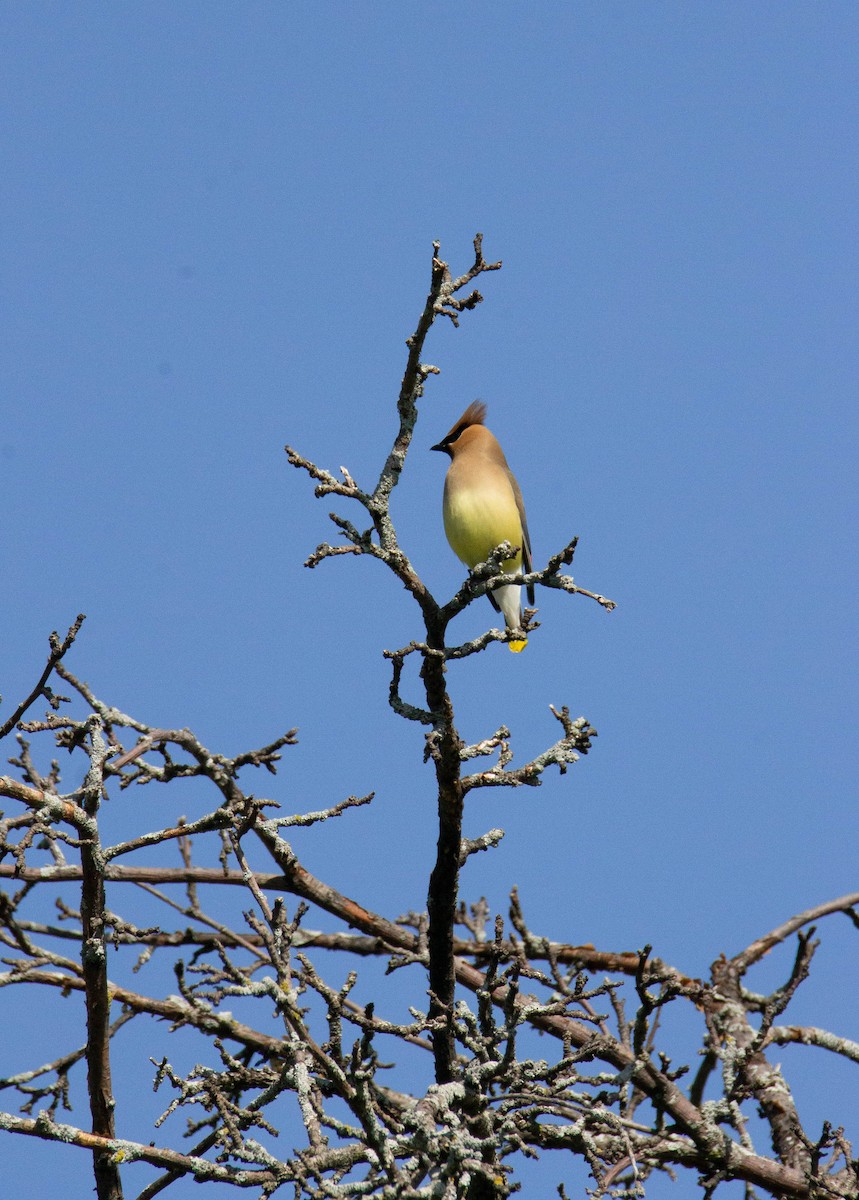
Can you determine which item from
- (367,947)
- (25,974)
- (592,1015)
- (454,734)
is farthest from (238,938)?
(454,734)

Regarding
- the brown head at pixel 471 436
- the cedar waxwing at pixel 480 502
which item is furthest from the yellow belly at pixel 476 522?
the brown head at pixel 471 436

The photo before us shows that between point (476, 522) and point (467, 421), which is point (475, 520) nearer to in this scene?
point (476, 522)

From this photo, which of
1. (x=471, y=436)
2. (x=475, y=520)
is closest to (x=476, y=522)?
(x=475, y=520)

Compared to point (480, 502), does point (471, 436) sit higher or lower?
higher

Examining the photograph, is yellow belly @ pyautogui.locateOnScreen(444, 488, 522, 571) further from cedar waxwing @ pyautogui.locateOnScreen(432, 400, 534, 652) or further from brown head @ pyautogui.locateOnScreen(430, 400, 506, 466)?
brown head @ pyautogui.locateOnScreen(430, 400, 506, 466)

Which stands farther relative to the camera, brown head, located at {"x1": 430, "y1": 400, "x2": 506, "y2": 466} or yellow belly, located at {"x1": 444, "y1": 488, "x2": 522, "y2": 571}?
brown head, located at {"x1": 430, "y1": 400, "x2": 506, "y2": 466}

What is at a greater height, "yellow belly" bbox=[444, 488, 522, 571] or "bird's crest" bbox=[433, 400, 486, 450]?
"bird's crest" bbox=[433, 400, 486, 450]

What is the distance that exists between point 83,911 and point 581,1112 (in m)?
1.39

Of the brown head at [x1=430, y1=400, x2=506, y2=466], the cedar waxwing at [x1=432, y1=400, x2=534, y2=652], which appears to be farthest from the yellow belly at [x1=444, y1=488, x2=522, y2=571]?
the brown head at [x1=430, y1=400, x2=506, y2=466]

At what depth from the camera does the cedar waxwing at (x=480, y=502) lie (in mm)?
6406

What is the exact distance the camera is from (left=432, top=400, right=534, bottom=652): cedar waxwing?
6.41m

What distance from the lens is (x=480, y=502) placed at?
643 cm

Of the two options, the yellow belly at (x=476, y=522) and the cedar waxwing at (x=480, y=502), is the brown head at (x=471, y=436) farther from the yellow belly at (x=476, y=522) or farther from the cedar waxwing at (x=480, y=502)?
the yellow belly at (x=476, y=522)

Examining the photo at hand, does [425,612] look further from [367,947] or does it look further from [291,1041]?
[367,947]
